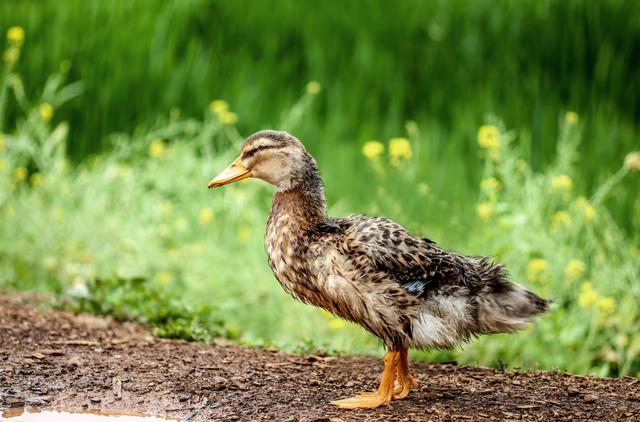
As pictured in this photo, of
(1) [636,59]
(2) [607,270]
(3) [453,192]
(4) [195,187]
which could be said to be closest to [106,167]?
(4) [195,187]

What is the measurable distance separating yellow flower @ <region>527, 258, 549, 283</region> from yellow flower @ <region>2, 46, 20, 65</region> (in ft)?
14.2

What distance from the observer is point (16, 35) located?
850 centimetres

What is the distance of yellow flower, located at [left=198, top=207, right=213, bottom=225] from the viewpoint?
772cm

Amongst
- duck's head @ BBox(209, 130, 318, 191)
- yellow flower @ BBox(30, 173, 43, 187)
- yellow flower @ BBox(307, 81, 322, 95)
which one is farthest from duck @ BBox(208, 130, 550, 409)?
yellow flower @ BBox(307, 81, 322, 95)

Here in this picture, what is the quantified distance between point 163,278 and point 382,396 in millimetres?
3139

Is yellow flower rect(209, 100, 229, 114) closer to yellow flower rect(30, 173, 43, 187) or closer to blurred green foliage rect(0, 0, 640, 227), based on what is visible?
blurred green foliage rect(0, 0, 640, 227)

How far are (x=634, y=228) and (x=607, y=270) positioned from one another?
1.35m

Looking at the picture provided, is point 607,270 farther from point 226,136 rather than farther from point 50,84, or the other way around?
point 50,84

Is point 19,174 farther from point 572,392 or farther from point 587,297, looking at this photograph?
point 572,392

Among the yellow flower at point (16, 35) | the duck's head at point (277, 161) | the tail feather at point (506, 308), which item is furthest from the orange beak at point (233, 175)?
the yellow flower at point (16, 35)

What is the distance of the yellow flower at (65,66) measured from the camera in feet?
29.1

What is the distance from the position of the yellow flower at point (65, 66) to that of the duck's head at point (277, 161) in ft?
14.2

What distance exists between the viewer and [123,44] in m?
9.41

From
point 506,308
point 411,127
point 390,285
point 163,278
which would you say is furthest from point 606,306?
point 163,278
